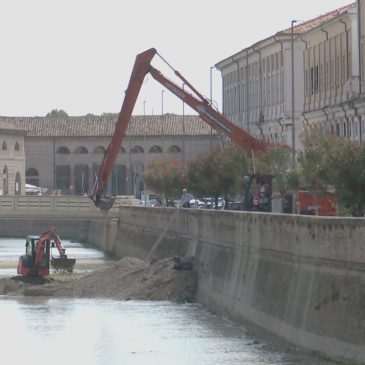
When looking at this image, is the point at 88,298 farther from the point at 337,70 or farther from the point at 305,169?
the point at 337,70

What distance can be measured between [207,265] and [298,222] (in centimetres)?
1355

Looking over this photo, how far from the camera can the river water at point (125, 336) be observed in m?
34.8

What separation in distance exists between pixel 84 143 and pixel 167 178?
238 ft

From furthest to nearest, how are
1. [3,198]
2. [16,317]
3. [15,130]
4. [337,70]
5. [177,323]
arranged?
[15,130] → [3,198] → [337,70] → [16,317] → [177,323]

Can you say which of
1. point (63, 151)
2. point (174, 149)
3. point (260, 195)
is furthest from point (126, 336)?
point (63, 151)

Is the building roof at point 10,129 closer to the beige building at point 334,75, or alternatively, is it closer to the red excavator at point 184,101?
the beige building at point 334,75

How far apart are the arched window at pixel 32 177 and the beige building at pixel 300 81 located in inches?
1788

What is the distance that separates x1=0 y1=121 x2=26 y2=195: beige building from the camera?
6147 inches

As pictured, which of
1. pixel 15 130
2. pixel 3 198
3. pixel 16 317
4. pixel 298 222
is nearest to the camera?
pixel 298 222

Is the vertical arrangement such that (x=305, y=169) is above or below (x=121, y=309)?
above

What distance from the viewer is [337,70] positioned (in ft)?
292

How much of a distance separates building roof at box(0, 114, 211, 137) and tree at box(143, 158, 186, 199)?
6294 cm

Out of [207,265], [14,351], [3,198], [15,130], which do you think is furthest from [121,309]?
[15,130]

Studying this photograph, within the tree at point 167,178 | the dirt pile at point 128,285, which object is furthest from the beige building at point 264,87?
the dirt pile at point 128,285
